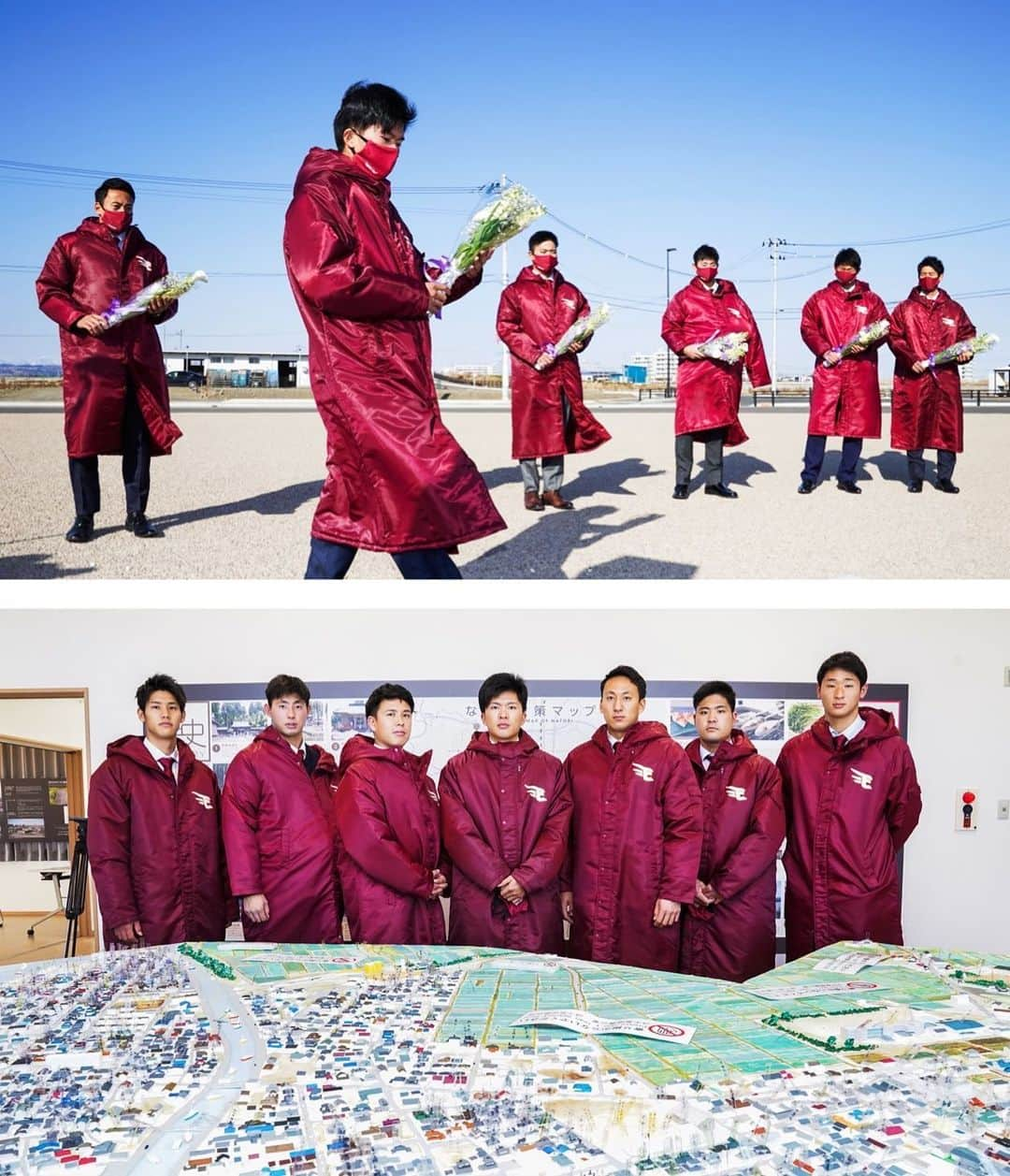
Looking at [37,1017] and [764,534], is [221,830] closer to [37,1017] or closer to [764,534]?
[37,1017]

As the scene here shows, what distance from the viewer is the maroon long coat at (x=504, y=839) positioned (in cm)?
455

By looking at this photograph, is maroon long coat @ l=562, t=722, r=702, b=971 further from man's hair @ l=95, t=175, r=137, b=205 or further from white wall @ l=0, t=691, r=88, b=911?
white wall @ l=0, t=691, r=88, b=911

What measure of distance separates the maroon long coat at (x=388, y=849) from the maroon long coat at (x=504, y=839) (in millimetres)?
102

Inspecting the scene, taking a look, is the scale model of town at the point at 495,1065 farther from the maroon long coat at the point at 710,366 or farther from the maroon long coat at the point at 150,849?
the maroon long coat at the point at 710,366

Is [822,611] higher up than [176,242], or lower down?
lower down

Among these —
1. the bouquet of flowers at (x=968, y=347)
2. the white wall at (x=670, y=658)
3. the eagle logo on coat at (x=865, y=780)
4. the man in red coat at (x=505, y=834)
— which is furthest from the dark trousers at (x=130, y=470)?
the eagle logo on coat at (x=865, y=780)

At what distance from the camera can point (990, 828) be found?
6023 millimetres

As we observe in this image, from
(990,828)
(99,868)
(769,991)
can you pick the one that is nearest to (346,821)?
(99,868)

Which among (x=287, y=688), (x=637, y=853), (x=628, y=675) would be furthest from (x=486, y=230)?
(x=637, y=853)

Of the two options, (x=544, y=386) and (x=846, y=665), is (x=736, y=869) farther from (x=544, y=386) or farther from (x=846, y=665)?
(x=544, y=386)

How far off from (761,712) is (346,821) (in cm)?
237

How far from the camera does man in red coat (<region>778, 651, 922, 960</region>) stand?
477 centimetres

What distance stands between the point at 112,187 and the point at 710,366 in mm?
2009

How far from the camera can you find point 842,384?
4.30 m
